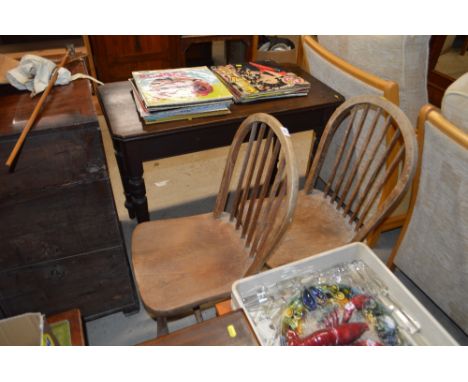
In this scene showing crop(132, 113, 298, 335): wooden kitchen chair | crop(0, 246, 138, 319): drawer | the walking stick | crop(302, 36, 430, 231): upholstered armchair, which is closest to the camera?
the walking stick

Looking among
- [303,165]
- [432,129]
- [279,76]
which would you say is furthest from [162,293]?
[303,165]

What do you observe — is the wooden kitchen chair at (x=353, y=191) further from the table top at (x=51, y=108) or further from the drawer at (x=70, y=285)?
the table top at (x=51, y=108)

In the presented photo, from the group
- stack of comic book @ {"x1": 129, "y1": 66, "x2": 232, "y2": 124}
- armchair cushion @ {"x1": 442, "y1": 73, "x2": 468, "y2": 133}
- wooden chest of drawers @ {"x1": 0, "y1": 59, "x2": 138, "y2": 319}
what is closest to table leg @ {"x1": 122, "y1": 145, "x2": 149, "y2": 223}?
stack of comic book @ {"x1": 129, "y1": 66, "x2": 232, "y2": 124}

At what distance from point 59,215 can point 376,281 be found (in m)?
0.95

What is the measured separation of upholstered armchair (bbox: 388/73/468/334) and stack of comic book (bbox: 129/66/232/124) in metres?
0.74

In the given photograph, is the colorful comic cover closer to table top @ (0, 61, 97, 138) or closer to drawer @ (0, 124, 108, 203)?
table top @ (0, 61, 97, 138)

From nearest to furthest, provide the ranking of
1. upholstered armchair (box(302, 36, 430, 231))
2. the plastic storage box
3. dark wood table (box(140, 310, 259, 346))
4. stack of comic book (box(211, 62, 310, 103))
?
dark wood table (box(140, 310, 259, 346))
the plastic storage box
upholstered armchair (box(302, 36, 430, 231))
stack of comic book (box(211, 62, 310, 103))

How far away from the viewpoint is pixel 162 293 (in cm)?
109

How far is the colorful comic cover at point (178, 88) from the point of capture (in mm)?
1340

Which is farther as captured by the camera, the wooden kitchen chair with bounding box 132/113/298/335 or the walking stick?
the wooden kitchen chair with bounding box 132/113/298/335

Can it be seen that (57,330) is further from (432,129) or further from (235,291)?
(432,129)

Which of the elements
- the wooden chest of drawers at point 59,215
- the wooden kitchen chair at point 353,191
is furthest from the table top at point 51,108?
the wooden kitchen chair at point 353,191

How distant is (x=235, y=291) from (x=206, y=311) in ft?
2.77

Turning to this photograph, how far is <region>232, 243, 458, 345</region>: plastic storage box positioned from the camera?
2.53 feet
